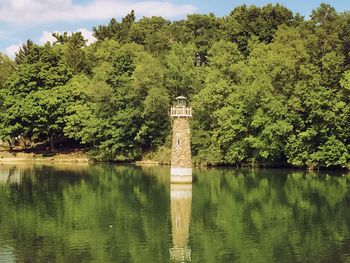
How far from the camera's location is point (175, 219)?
36.6 m

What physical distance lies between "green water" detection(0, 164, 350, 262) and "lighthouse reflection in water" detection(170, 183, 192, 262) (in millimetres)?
49

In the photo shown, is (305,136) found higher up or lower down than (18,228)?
higher up

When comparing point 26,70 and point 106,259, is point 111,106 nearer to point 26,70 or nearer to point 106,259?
point 26,70

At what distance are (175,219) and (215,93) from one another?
38.3 metres

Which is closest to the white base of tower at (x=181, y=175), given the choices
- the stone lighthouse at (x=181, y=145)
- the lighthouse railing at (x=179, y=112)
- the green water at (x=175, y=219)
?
the stone lighthouse at (x=181, y=145)

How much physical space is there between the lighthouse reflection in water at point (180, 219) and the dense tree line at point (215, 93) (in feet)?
69.0

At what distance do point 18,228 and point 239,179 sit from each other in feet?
95.9

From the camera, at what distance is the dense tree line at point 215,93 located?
67875 mm

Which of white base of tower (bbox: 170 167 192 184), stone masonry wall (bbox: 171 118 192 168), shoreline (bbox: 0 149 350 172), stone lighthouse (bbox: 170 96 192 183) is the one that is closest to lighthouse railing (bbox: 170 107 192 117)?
stone lighthouse (bbox: 170 96 192 183)

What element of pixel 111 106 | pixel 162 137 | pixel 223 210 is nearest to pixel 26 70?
pixel 111 106

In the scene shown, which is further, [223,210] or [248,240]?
[223,210]

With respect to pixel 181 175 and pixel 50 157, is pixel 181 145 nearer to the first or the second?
pixel 181 175

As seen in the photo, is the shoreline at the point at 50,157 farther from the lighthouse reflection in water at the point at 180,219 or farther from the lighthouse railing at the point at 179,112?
the lighthouse reflection in water at the point at 180,219

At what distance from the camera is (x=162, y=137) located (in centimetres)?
8081
